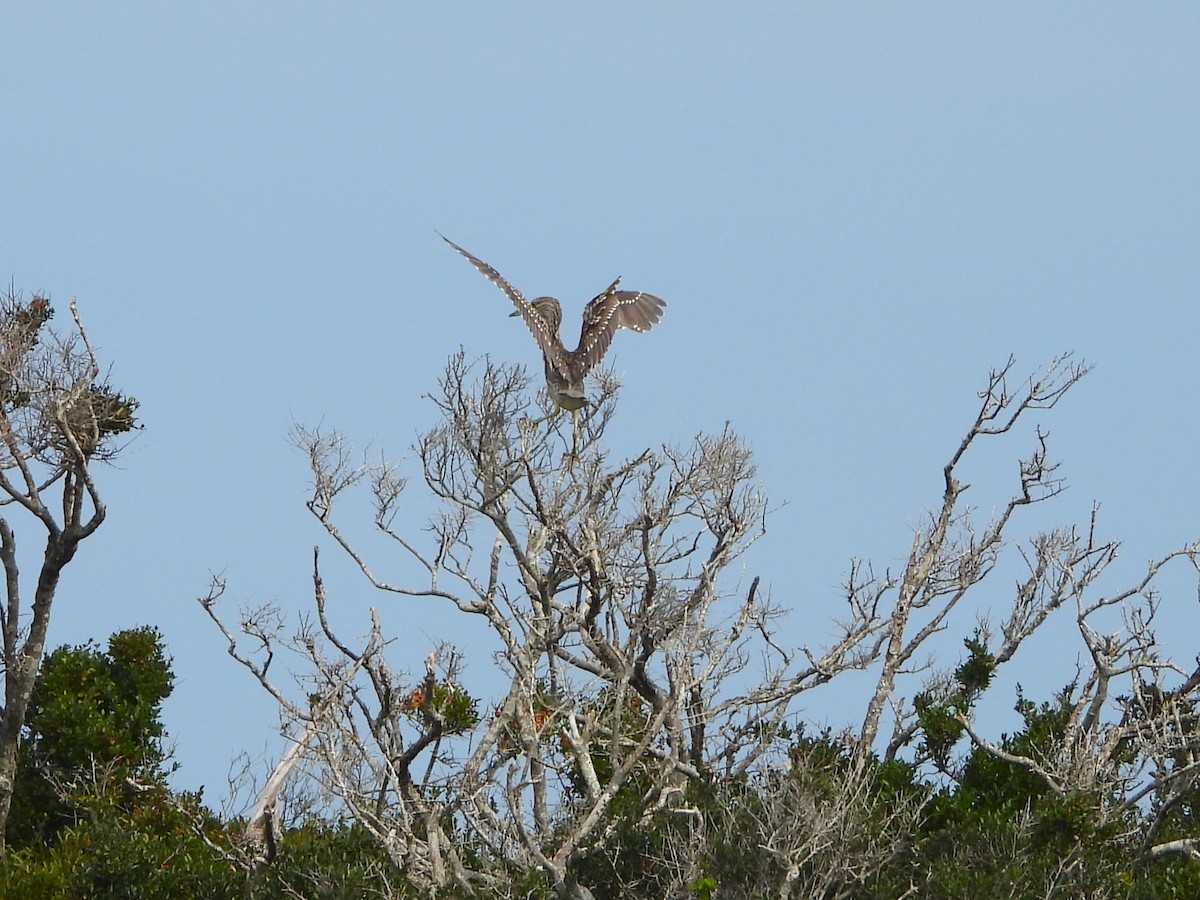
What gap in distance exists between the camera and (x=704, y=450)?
14.1 meters

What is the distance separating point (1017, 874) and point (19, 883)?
26.1 feet

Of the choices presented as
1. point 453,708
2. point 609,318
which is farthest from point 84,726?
point 609,318

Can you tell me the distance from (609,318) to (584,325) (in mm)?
372

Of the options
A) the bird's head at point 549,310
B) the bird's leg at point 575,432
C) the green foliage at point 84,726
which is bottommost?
the green foliage at point 84,726

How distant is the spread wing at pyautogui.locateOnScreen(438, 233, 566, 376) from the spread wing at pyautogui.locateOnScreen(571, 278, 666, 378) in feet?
0.70

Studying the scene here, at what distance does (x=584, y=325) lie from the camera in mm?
14758

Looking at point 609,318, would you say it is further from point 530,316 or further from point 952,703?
point 952,703

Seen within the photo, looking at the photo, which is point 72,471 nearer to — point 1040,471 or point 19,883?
point 19,883

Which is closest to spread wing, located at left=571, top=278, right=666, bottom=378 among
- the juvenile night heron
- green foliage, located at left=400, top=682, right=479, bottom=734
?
the juvenile night heron

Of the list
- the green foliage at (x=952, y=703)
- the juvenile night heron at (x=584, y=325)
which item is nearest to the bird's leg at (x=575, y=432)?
the juvenile night heron at (x=584, y=325)

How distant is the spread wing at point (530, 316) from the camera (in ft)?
46.2

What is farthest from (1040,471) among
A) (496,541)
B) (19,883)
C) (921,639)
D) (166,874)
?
(19,883)

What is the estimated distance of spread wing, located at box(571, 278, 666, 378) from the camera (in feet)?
46.6

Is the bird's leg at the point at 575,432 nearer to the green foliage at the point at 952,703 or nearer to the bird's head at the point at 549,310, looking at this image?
the bird's head at the point at 549,310
